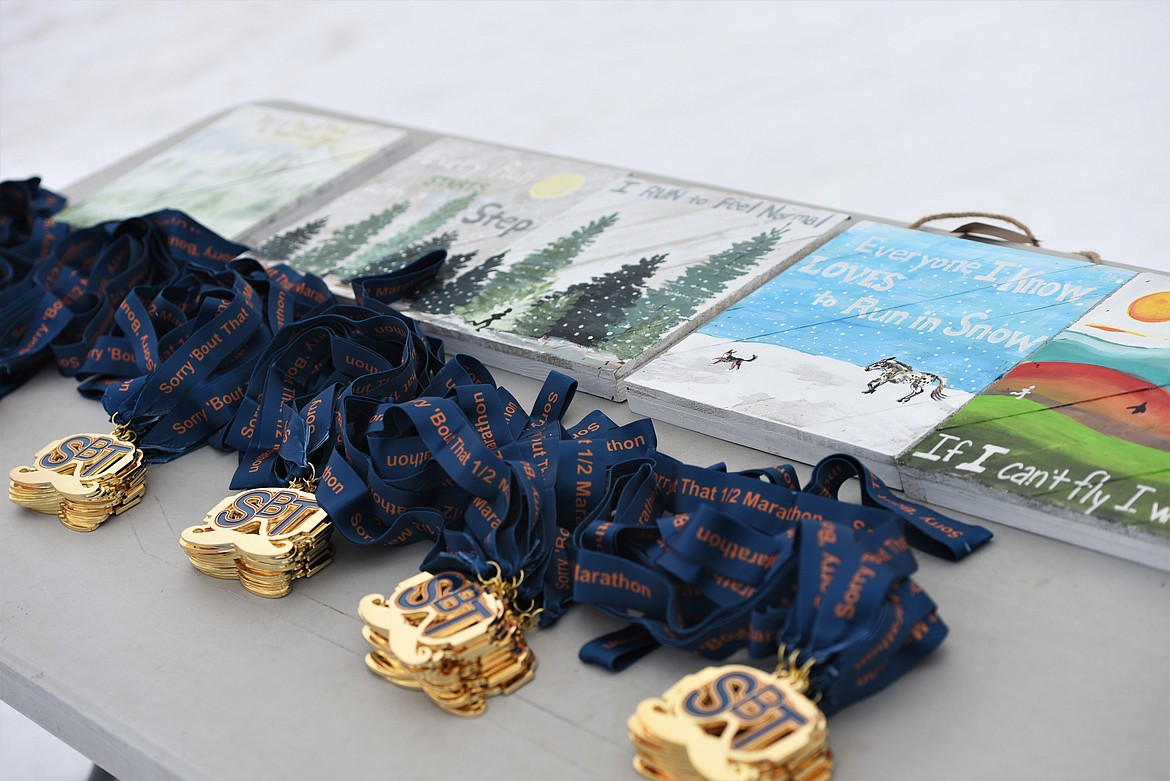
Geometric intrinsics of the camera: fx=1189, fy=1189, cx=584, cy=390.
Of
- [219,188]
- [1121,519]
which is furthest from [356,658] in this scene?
[219,188]

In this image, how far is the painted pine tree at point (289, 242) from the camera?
2162mm

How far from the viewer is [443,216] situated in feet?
7.18

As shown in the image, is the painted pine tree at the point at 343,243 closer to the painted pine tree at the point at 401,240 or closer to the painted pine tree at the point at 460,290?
the painted pine tree at the point at 401,240

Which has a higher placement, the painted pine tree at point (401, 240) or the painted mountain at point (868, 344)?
the painted mountain at point (868, 344)

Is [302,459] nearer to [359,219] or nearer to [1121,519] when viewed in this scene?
[359,219]

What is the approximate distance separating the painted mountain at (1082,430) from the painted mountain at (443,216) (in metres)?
0.85

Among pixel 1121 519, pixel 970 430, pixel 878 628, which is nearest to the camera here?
pixel 878 628

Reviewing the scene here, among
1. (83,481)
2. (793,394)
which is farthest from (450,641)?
(83,481)

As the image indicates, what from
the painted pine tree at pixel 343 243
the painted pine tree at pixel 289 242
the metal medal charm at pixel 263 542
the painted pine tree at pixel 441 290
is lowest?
the metal medal charm at pixel 263 542

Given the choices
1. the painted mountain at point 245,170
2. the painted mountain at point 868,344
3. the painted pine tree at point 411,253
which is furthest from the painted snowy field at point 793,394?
the painted mountain at point 245,170

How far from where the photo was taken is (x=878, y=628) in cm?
111

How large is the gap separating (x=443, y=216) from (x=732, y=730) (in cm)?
136

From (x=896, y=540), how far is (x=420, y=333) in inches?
31.4

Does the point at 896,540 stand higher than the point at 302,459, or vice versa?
the point at 896,540
